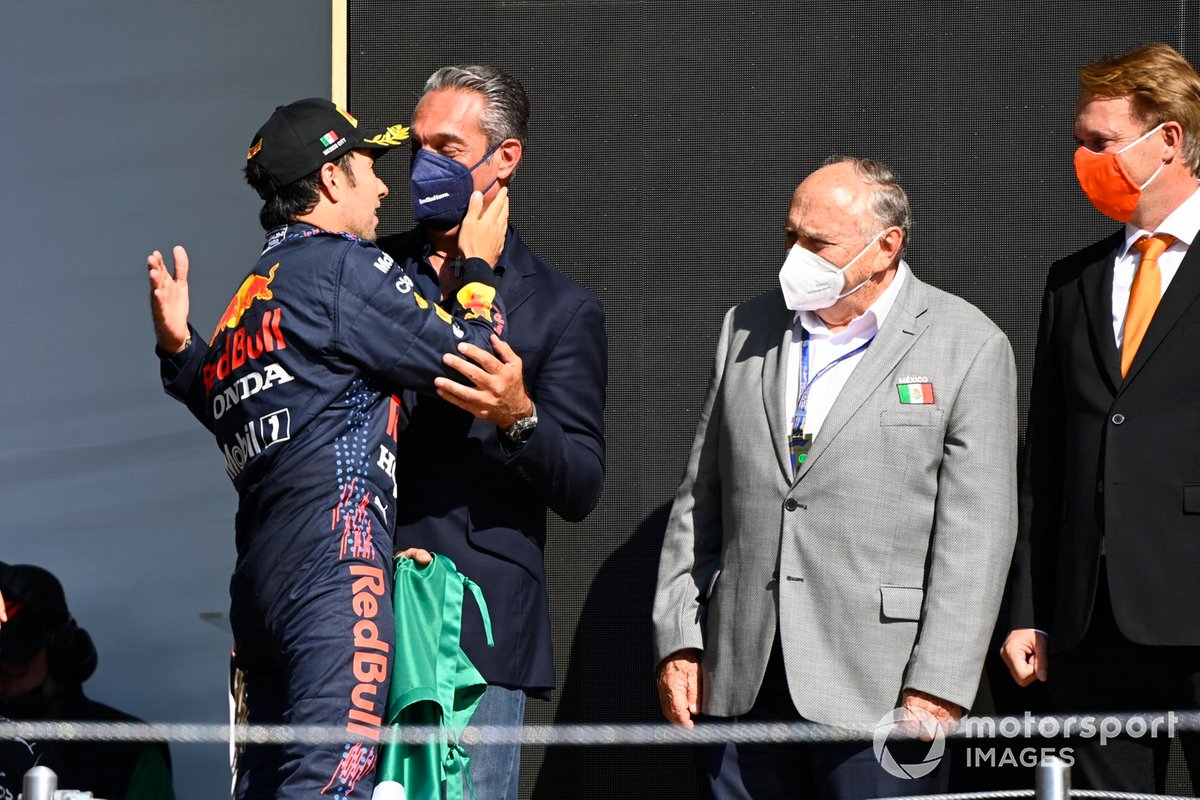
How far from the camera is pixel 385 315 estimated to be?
2.49 metres

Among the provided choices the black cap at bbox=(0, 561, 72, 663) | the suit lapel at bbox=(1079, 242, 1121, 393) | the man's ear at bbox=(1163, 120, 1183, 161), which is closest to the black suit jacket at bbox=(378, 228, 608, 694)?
the suit lapel at bbox=(1079, 242, 1121, 393)

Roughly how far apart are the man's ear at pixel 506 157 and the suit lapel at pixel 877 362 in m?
0.79

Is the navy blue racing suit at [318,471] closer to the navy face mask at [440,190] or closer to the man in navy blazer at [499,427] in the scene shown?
the man in navy blazer at [499,427]

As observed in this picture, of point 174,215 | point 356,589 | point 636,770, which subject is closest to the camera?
point 356,589

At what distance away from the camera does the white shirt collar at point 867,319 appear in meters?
2.95

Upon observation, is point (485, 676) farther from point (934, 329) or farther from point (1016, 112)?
point (1016, 112)

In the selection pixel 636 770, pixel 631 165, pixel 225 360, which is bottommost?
pixel 636 770

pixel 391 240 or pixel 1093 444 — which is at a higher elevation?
pixel 391 240

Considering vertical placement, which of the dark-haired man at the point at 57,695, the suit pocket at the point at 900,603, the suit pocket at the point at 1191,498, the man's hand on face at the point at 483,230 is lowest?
the dark-haired man at the point at 57,695

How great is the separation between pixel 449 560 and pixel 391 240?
83cm

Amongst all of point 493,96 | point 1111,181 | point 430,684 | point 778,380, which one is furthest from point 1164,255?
point 430,684

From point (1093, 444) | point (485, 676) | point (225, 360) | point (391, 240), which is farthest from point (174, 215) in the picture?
point (1093, 444)

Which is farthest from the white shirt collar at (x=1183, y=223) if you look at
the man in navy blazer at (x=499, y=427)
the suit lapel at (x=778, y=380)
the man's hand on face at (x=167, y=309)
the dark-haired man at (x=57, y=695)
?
the dark-haired man at (x=57, y=695)

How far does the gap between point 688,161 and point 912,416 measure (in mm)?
1154
